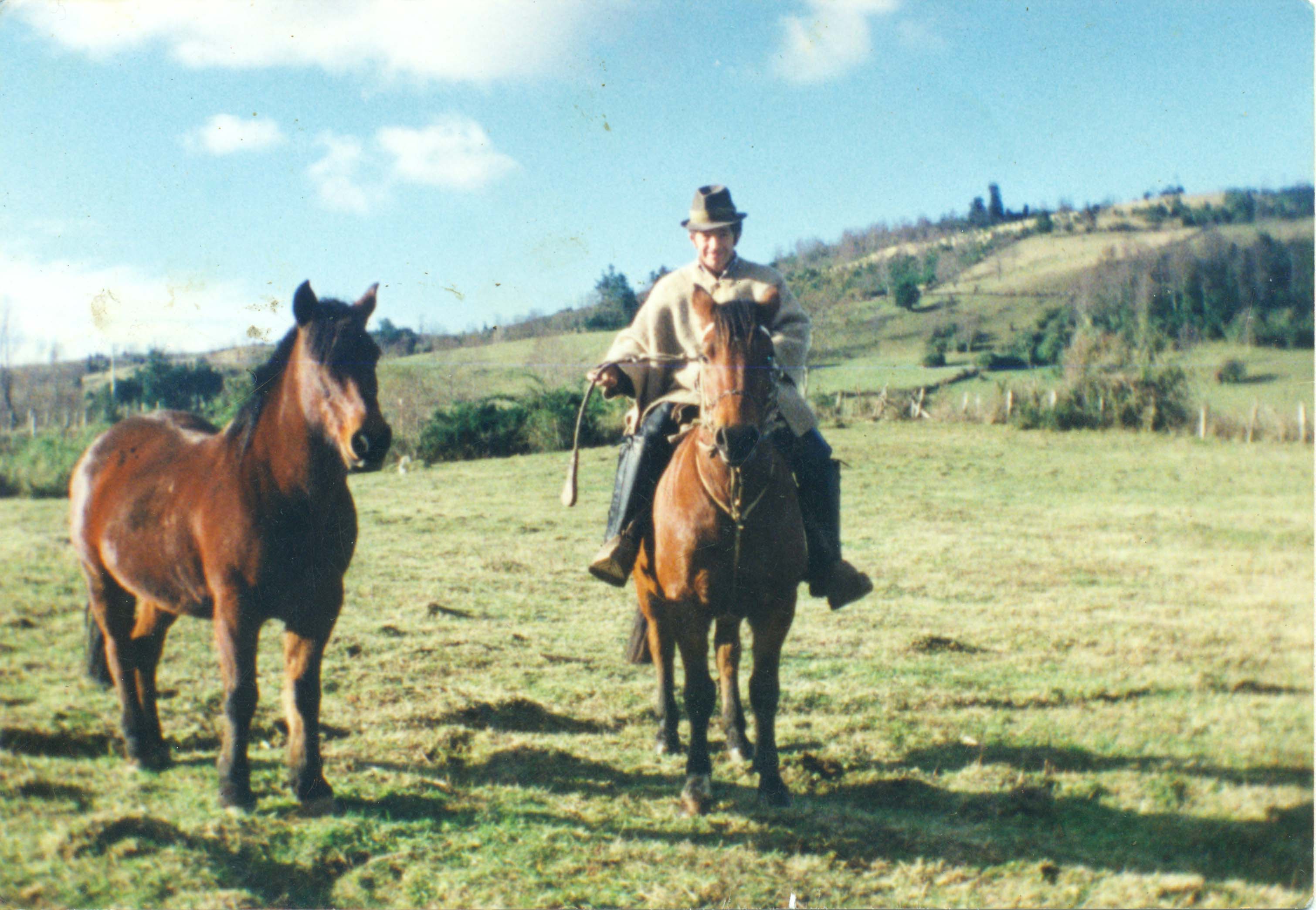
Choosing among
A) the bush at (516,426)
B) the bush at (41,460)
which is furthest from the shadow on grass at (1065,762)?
the bush at (516,426)

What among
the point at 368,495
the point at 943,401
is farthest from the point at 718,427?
the point at 943,401

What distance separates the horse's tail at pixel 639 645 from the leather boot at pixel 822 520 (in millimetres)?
1383

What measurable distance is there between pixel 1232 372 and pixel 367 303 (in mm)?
8126

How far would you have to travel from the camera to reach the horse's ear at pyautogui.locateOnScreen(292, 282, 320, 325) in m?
3.46

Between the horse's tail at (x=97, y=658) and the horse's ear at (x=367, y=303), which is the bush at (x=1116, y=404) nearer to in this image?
the horse's ear at (x=367, y=303)

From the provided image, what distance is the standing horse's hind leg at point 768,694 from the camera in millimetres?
4227

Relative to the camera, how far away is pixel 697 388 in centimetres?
425

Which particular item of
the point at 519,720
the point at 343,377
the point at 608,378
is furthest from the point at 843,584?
the point at 343,377

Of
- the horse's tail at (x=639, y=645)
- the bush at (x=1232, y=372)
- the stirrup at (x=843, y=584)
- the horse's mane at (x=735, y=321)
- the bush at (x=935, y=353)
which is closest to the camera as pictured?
the horse's mane at (x=735, y=321)

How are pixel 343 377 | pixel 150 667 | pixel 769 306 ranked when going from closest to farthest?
pixel 343 377 < pixel 769 306 < pixel 150 667

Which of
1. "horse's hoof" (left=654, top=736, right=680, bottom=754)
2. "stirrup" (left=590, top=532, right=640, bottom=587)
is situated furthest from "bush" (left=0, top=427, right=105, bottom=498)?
"horse's hoof" (left=654, top=736, right=680, bottom=754)

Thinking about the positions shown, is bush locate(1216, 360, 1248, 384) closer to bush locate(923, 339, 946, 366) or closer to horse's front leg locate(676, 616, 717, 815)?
horse's front leg locate(676, 616, 717, 815)

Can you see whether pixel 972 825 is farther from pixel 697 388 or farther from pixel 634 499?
pixel 697 388

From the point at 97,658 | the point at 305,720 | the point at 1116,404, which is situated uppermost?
the point at 1116,404
